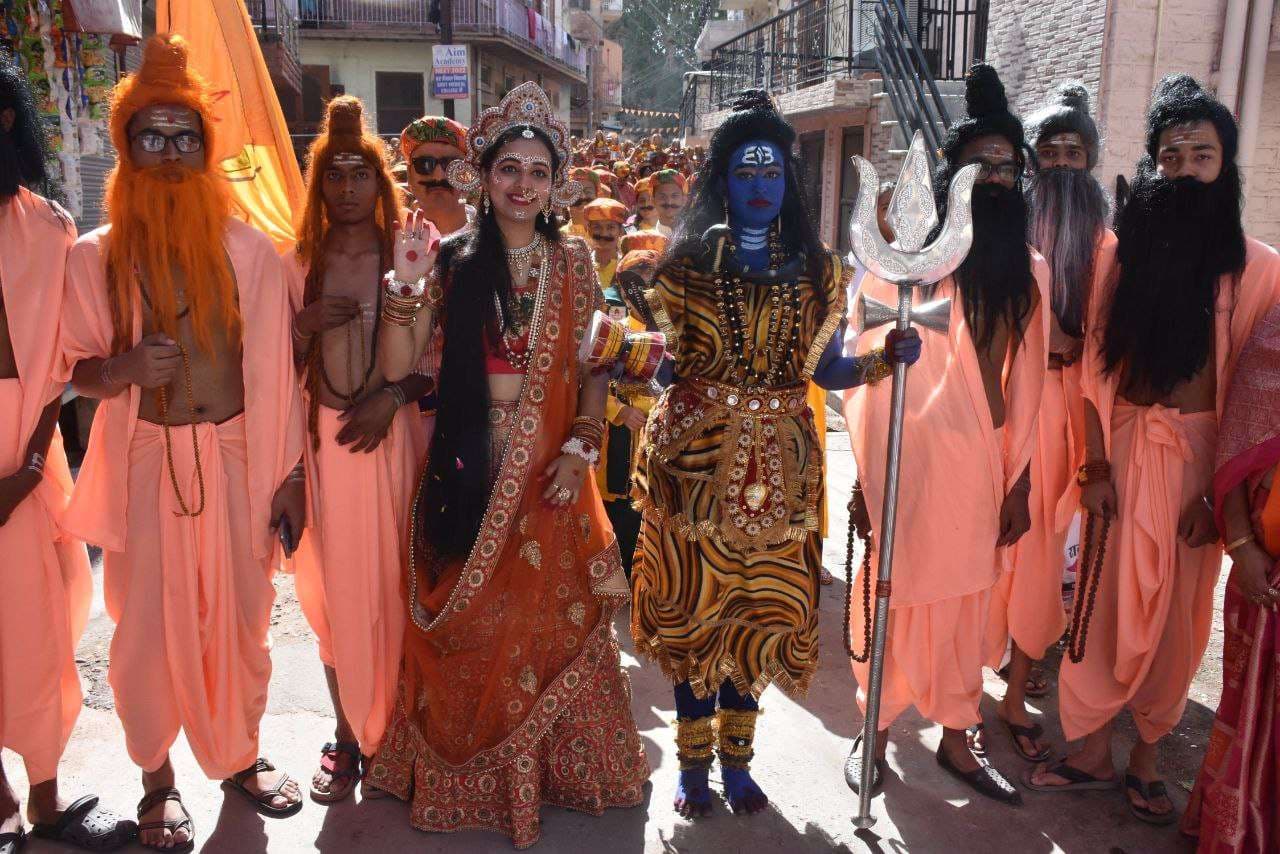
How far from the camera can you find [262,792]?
10.6 feet

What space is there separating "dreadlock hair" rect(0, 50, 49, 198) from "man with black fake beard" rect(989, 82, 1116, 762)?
330 centimetres

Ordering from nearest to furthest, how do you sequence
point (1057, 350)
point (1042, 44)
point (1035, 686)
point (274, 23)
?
1. point (1057, 350)
2. point (1035, 686)
3. point (1042, 44)
4. point (274, 23)

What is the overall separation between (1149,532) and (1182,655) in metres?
0.43

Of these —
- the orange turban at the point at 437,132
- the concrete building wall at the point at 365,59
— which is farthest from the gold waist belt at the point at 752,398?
the concrete building wall at the point at 365,59

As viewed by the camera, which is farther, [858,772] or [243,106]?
[243,106]

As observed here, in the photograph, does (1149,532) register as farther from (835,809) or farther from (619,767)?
(619,767)

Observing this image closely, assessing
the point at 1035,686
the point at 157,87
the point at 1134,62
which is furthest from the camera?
the point at 1134,62

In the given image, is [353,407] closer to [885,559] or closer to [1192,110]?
[885,559]

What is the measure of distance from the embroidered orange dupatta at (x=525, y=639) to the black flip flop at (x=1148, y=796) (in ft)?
5.81

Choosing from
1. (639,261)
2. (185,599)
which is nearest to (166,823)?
(185,599)

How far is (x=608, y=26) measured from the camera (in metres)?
59.5

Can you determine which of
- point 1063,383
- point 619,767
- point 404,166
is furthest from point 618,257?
point 619,767

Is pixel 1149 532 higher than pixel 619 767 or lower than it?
higher

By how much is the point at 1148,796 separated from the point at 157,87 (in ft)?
12.5
